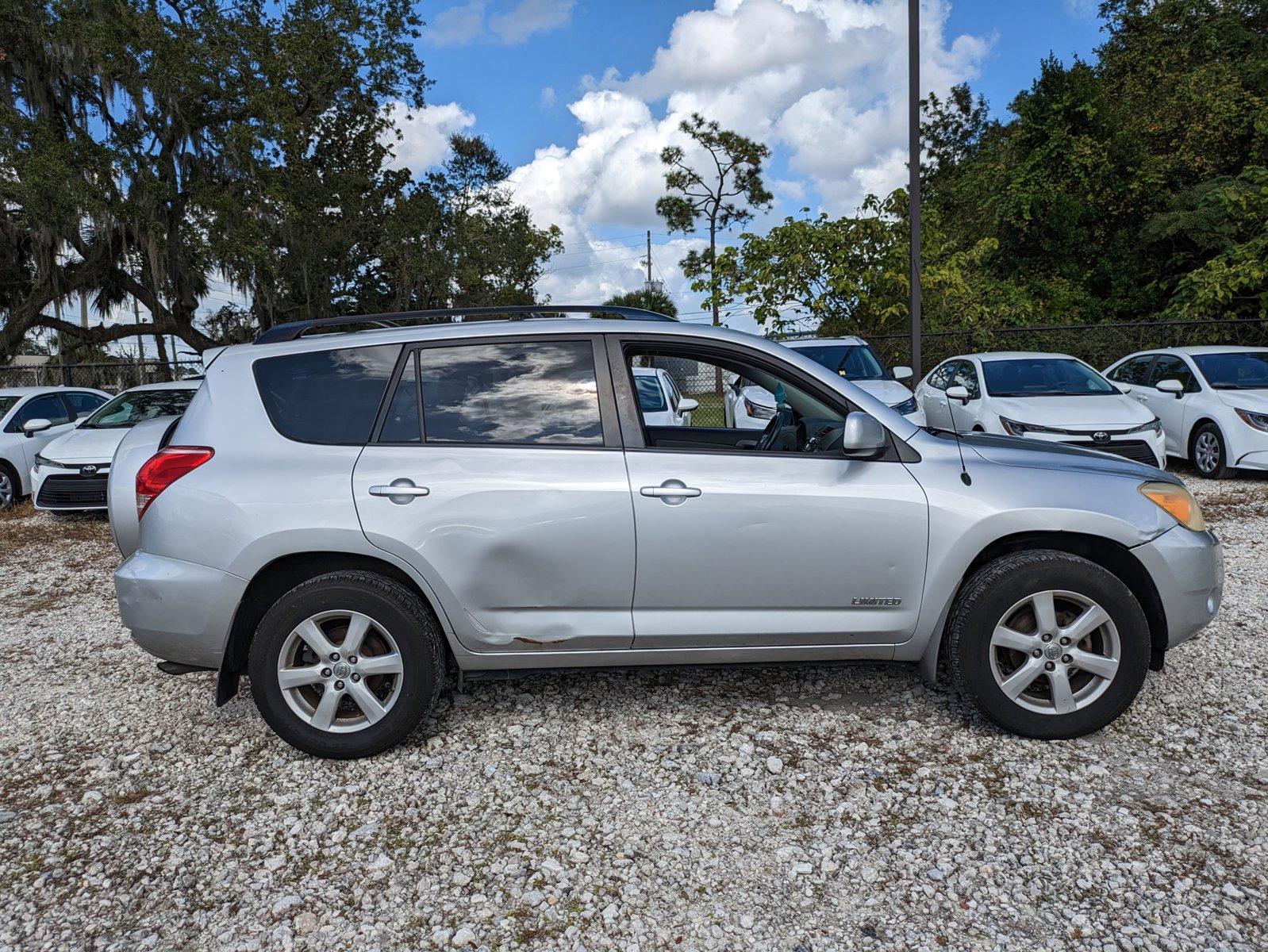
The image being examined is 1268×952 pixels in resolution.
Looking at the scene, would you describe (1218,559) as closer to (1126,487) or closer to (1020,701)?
(1126,487)

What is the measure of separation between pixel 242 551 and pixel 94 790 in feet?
3.74

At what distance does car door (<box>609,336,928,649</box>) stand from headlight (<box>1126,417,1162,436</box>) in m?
6.57

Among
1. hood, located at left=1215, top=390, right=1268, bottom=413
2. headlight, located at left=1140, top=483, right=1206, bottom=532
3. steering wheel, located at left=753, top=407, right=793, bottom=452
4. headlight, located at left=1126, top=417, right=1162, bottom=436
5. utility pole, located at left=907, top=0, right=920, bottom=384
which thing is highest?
utility pole, located at left=907, top=0, right=920, bottom=384

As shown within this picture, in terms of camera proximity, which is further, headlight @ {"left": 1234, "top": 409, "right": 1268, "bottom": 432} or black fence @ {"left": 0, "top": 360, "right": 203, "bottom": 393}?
black fence @ {"left": 0, "top": 360, "right": 203, "bottom": 393}

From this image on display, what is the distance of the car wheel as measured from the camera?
10.3 metres

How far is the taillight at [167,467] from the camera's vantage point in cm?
337

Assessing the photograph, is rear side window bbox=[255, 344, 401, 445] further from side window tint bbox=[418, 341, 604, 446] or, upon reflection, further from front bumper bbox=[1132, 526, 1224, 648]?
front bumper bbox=[1132, 526, 1224, 648]

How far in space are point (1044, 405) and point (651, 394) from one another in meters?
4.28

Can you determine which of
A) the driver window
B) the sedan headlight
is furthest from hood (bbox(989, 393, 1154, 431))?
the driver window

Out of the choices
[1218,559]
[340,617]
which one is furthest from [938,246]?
[340,617]

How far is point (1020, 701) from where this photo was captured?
342cm

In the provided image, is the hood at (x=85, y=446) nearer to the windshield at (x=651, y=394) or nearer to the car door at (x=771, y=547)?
the windshield at (x=651, y=394)

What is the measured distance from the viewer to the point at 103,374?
19.5m

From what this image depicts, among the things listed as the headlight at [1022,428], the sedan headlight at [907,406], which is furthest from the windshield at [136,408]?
the headlight at [1022,428]
